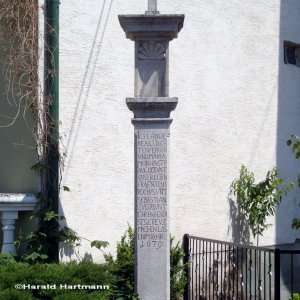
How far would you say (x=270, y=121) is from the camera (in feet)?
33.7

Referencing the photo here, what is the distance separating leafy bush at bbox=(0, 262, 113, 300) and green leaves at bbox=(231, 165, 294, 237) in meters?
3.07

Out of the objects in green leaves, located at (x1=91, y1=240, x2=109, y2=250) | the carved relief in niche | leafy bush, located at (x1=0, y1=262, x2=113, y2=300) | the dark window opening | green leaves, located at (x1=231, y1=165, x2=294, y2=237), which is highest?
the dark window opening

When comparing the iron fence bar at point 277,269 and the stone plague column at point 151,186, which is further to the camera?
the iron fence bar at point 277,269

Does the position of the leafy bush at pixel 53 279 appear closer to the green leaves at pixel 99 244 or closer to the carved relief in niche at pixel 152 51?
the green leaves at pixel 99 244

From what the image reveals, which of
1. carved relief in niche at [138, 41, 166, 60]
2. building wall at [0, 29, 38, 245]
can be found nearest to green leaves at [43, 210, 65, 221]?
building wall at [0, 29, 38, 245]

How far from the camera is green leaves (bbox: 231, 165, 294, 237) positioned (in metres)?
9.73

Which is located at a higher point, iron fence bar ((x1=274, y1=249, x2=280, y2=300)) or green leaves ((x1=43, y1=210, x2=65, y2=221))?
green leaves ((x1=43, y1=210, x2=65, y2=221))

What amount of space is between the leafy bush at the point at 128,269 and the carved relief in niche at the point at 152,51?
2.16 metres

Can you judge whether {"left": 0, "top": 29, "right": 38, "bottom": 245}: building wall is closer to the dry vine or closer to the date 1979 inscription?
the dry vine

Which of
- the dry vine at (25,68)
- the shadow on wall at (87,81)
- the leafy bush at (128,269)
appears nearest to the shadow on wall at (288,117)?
the leafy bush at (128,269)

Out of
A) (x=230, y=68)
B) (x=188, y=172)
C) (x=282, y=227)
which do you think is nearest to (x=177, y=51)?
(x=230, y=68)

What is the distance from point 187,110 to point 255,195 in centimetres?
157

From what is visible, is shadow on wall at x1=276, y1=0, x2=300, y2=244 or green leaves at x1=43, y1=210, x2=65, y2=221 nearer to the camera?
green leaves at x1=43, y1=210, x2=65, y2=221

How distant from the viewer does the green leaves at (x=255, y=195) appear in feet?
31.9
